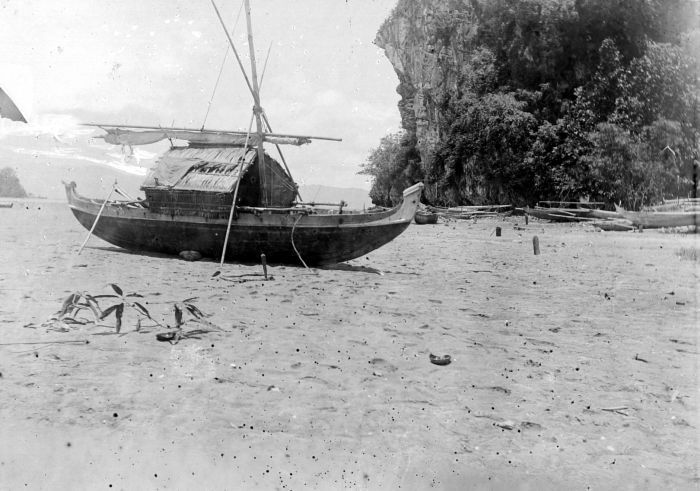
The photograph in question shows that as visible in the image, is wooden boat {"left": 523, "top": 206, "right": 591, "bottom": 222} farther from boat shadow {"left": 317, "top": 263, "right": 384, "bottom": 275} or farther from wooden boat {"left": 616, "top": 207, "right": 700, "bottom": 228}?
boat shadow {"left": 317, "top": 263, "right": 384, "bottom": 275}

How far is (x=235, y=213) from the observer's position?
1196cm

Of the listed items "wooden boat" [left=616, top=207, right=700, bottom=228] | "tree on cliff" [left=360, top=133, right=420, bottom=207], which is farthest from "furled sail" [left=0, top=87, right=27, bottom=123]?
"tree on cliff" [left=360, top=133, right=420, bottom=207]

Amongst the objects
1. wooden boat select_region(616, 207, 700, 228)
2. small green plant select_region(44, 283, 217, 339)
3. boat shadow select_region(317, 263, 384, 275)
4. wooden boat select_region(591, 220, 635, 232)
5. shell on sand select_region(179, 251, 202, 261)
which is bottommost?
boat shadow select_region(317, 263, 384, 275)

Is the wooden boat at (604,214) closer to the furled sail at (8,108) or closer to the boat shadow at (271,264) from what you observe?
the boat shadow at (271,264)

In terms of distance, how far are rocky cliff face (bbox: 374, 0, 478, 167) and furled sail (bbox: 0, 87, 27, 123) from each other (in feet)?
112

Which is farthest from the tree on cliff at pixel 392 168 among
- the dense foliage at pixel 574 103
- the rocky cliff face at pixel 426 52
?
the dense foliage at pixel 574 103

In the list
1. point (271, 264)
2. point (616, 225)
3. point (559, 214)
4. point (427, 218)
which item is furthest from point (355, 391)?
point (427, 218)

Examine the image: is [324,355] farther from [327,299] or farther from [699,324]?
[699,324]

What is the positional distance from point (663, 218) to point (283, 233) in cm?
1478

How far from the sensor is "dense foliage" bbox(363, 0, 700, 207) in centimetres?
2439

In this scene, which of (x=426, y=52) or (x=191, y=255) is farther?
(x=426, y=52)

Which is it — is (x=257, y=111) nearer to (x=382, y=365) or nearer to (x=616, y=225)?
(x=382, y=365)

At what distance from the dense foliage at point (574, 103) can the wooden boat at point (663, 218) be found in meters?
4.38

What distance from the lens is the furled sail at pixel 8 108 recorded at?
4.89 m
